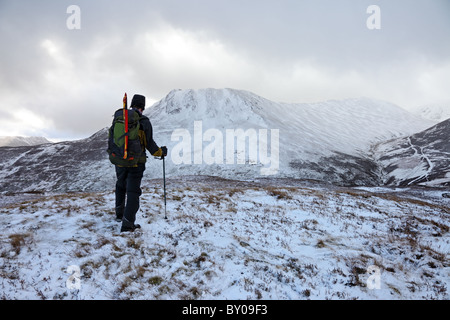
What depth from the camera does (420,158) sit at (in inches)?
2894

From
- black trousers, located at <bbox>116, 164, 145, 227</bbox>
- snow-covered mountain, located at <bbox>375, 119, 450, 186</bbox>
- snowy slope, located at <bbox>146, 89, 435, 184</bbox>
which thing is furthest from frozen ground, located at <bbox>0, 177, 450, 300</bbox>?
snow-covered mountain, located at <bbox>375, 119, 450, 186</bbox>

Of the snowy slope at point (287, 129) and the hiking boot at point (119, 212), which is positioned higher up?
the snowy slope at point (287, 129)

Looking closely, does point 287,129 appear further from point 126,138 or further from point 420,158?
point 126,138

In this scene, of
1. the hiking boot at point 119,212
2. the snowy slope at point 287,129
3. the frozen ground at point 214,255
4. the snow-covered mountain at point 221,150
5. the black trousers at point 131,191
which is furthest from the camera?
the snowy slope at point 287,129

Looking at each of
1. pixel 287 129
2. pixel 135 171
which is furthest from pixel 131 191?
pixel 287 129

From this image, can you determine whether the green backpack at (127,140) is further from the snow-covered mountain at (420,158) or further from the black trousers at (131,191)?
the snow-covered mountain at (420,158)

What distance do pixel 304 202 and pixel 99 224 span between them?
421 inches

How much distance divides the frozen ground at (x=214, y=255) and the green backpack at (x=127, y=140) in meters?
2.36

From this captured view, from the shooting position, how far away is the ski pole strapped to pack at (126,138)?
705 cm

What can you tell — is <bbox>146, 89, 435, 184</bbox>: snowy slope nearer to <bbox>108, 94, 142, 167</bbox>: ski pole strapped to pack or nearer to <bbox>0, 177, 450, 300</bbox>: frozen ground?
<bbox>0, 177, 450, 300</bbox>: frozen ground

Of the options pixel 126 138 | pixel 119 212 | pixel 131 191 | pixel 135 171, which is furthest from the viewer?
pixel 119 212

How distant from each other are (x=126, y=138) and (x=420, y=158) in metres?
92.2

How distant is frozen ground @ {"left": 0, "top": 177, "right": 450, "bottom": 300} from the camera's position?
5074 mm

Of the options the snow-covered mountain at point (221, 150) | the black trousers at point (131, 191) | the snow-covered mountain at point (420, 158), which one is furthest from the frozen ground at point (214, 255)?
the snow-covered mountain at point (420, 158)
